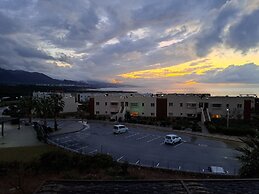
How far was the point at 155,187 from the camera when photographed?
7.06 m

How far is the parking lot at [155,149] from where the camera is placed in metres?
26.1

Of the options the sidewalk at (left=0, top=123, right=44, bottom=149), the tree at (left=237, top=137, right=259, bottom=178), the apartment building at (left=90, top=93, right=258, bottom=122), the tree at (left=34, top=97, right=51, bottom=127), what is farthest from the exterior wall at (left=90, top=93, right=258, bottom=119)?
the tree at (left=237, top=137, right=259, bottom=178)

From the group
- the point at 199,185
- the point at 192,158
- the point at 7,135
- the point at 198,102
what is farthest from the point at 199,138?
the point at 199,185

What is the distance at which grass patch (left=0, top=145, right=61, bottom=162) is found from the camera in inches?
1048

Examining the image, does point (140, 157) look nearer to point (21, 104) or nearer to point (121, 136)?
point (121, 136)

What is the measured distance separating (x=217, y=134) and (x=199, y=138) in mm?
4302

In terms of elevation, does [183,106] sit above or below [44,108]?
above

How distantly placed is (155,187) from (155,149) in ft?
84.7

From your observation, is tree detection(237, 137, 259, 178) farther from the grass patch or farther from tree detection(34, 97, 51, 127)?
tree detection(34, 97, 51, 127)

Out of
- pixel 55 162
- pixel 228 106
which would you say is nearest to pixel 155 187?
pixel 55 162

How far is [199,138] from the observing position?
1626 inches

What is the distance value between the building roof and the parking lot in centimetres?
1673

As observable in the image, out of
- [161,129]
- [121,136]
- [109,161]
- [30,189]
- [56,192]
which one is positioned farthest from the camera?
[161,129]

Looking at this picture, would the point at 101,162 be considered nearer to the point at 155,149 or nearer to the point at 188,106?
the point at 155,149
